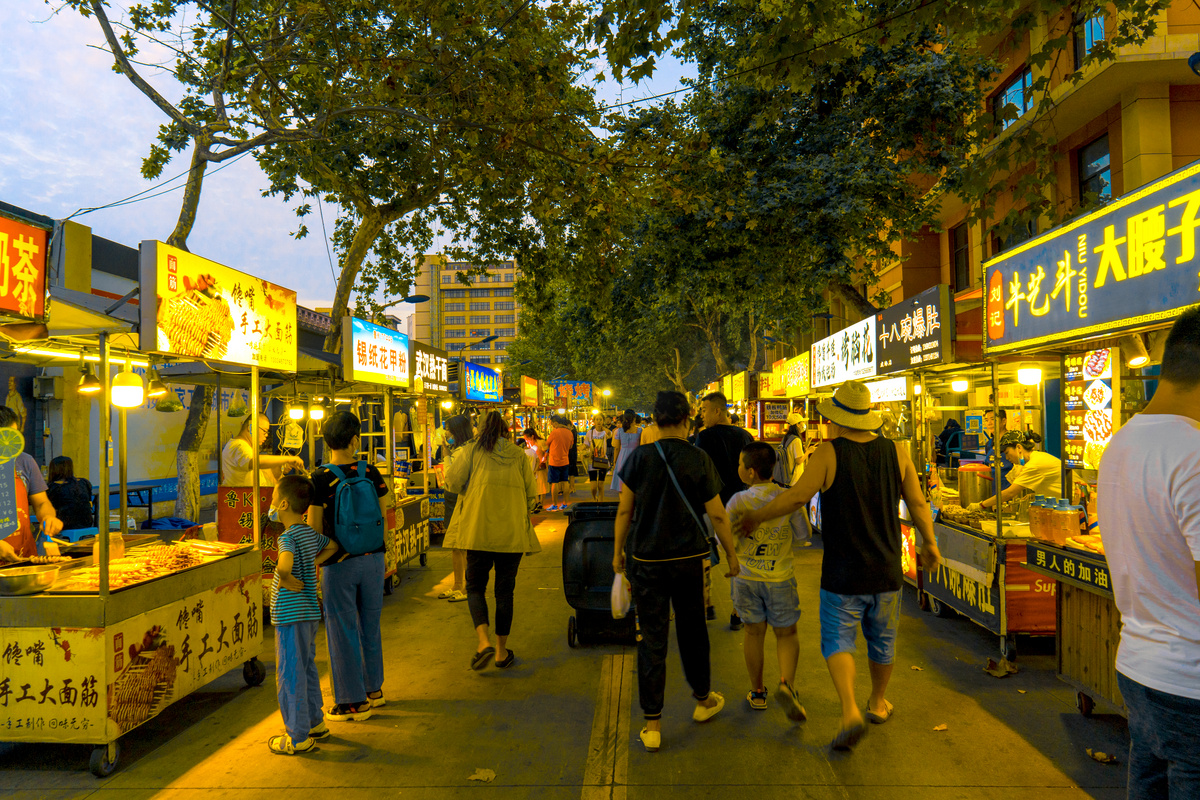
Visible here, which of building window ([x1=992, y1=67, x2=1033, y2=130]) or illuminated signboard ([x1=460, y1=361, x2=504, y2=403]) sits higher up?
building window ([x1=992, y1=67, x2=1033, y2=130])

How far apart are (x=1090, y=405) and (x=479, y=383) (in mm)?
13507

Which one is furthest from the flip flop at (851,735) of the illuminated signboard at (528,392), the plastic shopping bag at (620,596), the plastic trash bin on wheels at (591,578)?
the illuminated signboard at (528,392)

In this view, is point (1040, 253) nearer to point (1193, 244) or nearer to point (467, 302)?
point (1193, 244)

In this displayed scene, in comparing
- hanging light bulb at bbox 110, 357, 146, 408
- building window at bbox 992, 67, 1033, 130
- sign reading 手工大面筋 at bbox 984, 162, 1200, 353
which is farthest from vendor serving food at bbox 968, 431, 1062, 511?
building window at bbox 992, 67, 1033, 130

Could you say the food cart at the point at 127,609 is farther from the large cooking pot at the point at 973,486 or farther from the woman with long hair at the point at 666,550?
the large cooking pot at the point at 973,486

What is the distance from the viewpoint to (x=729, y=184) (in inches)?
558

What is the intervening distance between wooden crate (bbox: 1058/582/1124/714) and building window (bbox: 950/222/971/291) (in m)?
14.7

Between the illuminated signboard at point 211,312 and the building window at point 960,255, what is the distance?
55.3 ft

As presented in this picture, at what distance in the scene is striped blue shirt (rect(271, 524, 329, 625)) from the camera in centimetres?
383

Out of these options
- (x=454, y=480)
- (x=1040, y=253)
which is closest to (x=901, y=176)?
(x=1040, y=253)

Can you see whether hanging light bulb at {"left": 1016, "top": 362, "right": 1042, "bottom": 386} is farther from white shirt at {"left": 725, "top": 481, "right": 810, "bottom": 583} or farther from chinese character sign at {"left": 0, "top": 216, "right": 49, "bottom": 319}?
chinese character sign at {"left": 0, "top": 216, "right": 49, "bottom": 319}

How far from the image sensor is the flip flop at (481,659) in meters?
5.14

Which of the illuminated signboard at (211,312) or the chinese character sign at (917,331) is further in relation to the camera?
the chinese character sign at (917,331)

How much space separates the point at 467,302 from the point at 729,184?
366ft
